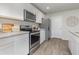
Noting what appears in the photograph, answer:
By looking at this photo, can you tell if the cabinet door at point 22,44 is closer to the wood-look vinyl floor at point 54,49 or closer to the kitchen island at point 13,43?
the kitchen island at point 13,43

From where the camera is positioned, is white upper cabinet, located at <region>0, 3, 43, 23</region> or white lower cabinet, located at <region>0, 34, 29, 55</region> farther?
white upper cabinet, located at <region>0, 3, 43, 23</region>

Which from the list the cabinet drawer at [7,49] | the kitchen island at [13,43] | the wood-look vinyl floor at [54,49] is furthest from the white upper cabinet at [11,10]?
the wood-look vinyl floor at [54,49]

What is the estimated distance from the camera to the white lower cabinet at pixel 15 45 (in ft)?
5.14

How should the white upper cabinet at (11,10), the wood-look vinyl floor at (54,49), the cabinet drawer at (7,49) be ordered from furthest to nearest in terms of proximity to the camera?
the wood-look vinyl floor at (54,49) → the white upper cabinet at (11,10) → the cabinet drawer at (7,49)

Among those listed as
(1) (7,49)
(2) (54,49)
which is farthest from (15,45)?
(2) (54,49)

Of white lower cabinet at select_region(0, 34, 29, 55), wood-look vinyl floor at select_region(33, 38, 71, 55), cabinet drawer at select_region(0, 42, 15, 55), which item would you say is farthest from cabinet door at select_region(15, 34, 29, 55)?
wood-look vinyl floor at select_region(33, 38, 71, 55)

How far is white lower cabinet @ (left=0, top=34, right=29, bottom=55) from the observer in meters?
1.57

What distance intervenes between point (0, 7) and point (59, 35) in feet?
8.25

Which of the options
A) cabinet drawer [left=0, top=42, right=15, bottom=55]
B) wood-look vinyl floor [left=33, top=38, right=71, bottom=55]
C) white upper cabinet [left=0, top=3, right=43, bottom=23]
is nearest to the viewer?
cabinet drawer [left=0, top=42, right=15, bottom=55]

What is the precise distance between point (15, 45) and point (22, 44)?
325 mm

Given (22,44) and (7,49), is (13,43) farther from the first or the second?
(22,44)

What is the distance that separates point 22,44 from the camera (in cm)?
223

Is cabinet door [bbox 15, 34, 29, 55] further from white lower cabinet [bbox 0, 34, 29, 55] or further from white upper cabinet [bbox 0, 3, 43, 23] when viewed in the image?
white upper cabinet [bbox 0, 3, 43, 23]
